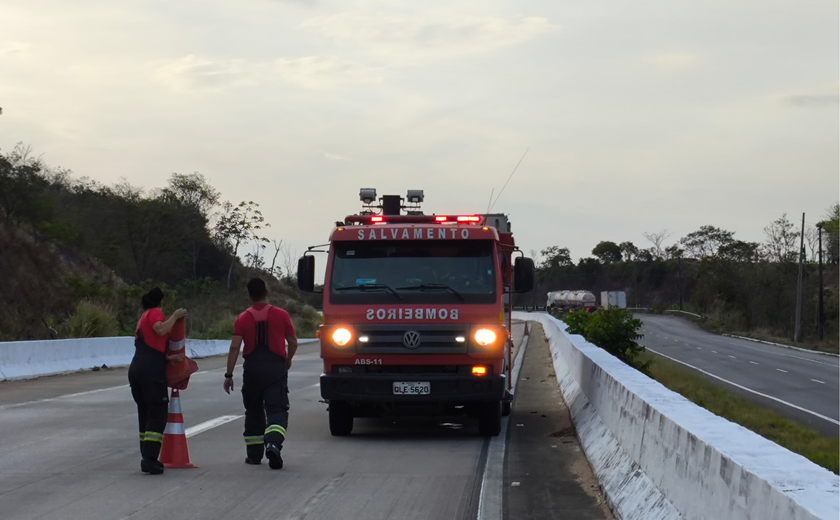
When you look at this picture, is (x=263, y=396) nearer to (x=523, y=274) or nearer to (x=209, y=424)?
(x=209, y=424)

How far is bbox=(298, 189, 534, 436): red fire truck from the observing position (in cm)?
1155

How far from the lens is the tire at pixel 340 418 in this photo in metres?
12.2

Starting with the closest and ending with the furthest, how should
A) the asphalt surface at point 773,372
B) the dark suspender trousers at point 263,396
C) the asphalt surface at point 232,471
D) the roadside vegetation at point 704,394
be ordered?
the asphalt surface at point 232,471
the dark suspender trousers at point 263,396
the roadside vegetation at point 704,394
the asphalt surface at point 773,372

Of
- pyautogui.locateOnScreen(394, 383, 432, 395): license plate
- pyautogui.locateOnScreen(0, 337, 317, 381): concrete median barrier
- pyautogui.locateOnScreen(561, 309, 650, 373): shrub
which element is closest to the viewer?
pyautogui.locateOnScreen(394, 383, 432, 395): license plate

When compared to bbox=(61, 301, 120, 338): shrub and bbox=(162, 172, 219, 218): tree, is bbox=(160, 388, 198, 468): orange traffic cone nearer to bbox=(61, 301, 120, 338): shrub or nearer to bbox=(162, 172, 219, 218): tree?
bbox=(61, 301, 120, 338): shrub

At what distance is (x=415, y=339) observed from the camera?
11539mm

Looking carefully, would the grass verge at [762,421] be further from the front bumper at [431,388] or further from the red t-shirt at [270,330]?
the red t-shirt at [270,330]

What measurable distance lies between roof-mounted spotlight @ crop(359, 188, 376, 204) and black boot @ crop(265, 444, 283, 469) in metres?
6.11

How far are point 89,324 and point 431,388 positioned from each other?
20825 millimetres

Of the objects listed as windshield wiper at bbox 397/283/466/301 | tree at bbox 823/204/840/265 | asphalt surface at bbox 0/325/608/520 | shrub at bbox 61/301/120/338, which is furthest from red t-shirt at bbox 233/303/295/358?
tree at bbox 823/204/840/265

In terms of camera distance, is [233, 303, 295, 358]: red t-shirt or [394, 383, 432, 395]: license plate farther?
[394, 383, 432, 395]: license plate

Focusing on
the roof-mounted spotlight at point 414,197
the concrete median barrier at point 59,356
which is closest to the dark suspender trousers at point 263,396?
the roof-mounted spotlight at point 414,197

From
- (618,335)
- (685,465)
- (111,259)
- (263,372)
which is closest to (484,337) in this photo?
(263,372)

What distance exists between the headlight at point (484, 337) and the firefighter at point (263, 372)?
248cm
